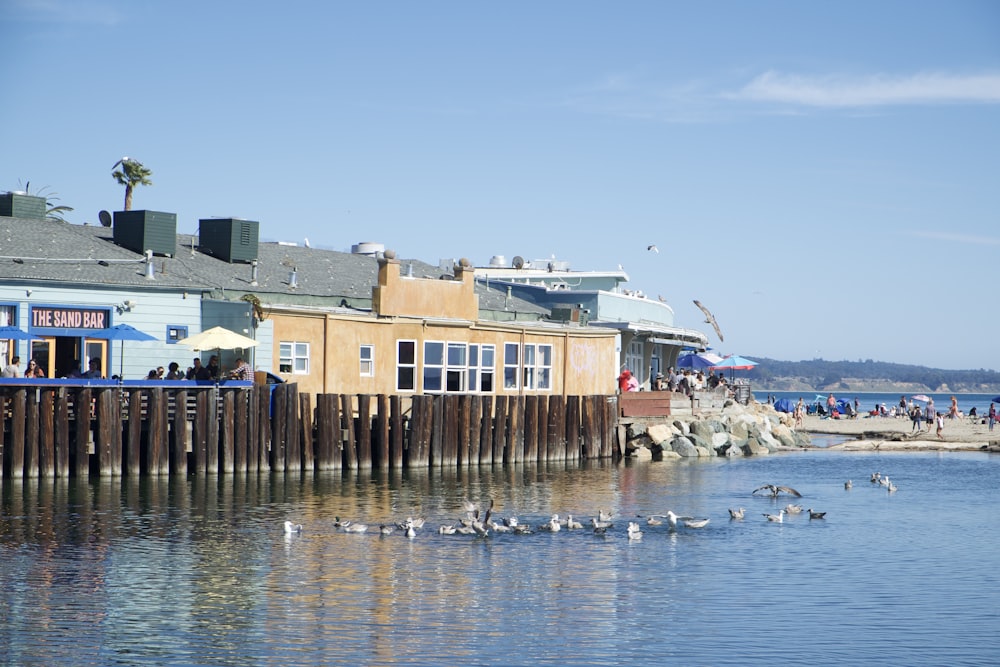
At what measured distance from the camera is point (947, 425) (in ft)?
259

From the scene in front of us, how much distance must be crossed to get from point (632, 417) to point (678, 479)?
8.61 metres

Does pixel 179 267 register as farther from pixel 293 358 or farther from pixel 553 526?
pixel 553 526

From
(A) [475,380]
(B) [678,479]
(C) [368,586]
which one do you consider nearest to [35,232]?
(A) [475,380]

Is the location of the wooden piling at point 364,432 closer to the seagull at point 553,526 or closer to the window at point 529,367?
the window at point 529,367

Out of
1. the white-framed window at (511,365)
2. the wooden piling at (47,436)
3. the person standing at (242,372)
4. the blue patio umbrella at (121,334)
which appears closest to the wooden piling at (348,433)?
the person standing at (242,372)

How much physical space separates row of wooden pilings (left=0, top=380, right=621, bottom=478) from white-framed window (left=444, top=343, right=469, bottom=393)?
1.85m

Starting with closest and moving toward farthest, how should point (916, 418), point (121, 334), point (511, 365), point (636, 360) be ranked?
point (121, 334) → point (511, 365) → point (636, 360) → point (916, 418)

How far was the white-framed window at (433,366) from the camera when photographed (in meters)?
43.9

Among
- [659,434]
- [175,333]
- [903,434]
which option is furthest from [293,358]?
[903,434]

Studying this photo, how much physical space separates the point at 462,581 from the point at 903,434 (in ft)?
157

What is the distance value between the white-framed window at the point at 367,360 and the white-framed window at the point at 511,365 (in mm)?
6269

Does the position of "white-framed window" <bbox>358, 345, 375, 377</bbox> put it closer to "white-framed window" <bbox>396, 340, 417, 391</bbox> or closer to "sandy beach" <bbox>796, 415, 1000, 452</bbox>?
"white-framed window" <bbox>396, 340, 417, 391</bbox>

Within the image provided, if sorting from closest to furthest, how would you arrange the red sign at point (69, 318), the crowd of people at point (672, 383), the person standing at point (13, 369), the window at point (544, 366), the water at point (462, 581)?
the water at point (462, 581) → the person standing at point (13, 369) → the red sign at point (69, 318) → the window at point (544, 366) → the crowd of people at point (672, 383)

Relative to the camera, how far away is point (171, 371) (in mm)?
36219
